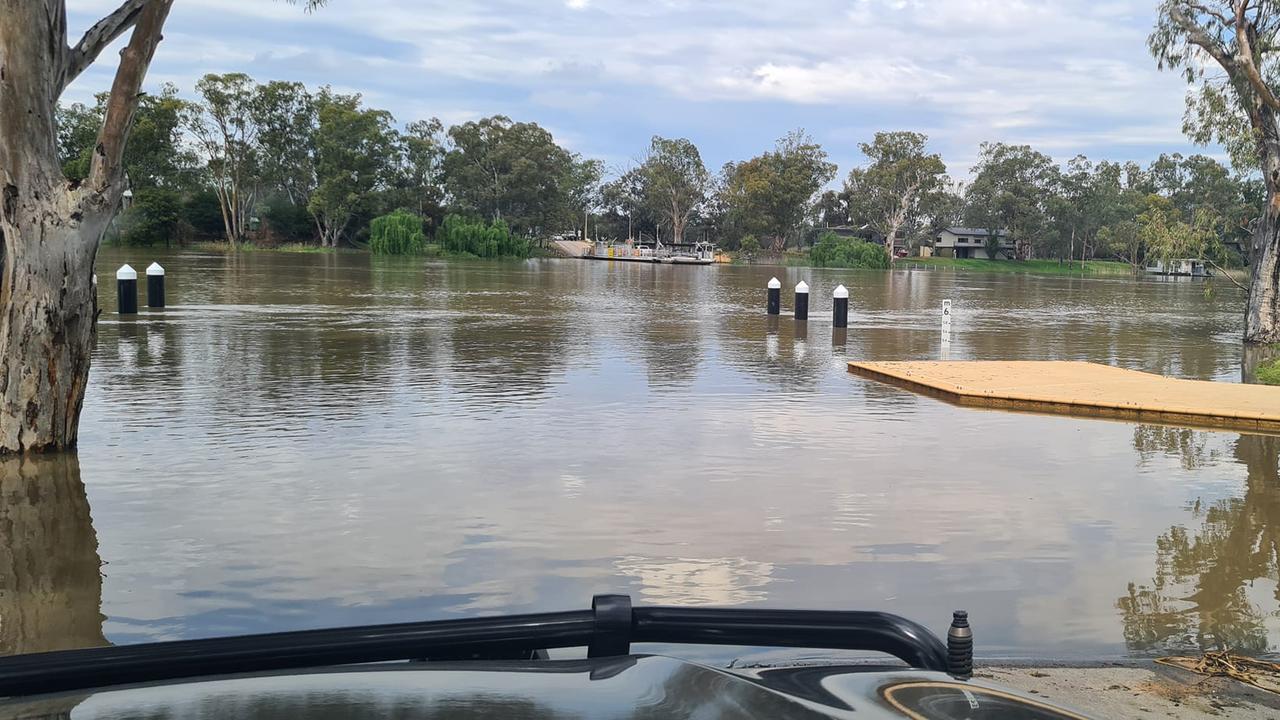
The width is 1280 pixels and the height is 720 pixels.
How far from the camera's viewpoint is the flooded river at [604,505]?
5469mm

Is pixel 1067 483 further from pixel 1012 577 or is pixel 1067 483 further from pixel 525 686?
pixel 525 686

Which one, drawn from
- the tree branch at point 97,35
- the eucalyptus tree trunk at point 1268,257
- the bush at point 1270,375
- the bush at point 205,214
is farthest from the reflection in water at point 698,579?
the bush at point 205,214

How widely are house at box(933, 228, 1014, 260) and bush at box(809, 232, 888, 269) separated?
87.8 feet

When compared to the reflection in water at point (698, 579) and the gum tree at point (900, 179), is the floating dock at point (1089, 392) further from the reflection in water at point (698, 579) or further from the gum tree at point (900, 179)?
the gum tree at point (900, 179)

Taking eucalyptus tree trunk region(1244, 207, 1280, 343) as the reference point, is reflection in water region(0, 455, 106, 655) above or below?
below

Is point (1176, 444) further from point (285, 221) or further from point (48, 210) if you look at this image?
point (285, 221)

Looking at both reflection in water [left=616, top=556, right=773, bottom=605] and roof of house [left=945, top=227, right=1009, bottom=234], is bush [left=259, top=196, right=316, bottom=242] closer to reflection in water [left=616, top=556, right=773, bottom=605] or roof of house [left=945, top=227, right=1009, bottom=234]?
roof of house [left=945, top=227, right=1009, bottom=234]

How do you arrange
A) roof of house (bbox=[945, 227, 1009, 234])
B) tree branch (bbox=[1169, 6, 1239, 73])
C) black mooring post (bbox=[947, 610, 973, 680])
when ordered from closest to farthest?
black mooring post (bbox=[947, 610, 973, 680])
tree branch (bbox=[1169, 6, 1239, 73])
roof of house (bbox=[945, 227, 1009, 234])

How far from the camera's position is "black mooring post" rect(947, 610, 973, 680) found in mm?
2336

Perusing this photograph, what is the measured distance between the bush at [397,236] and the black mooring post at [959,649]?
76.8 meters

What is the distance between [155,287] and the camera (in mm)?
22828

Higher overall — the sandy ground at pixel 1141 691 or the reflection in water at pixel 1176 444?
the reflection in water at pixel 1176 444

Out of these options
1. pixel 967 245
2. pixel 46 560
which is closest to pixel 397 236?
pixel 46 560

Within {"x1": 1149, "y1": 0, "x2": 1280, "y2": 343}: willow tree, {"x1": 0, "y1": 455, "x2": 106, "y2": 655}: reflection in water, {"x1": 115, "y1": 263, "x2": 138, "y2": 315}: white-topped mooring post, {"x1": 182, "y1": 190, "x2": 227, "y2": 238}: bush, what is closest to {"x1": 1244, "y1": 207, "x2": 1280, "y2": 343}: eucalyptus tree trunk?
{"x1": 1149, "y1": 0, "x2": 1280, "y2": 343}: willow tree
